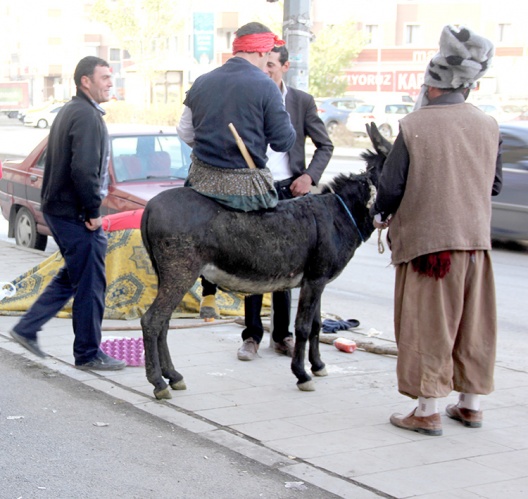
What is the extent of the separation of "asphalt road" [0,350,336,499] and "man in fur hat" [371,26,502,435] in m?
1.13

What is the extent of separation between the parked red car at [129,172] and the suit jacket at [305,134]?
3.40 meters

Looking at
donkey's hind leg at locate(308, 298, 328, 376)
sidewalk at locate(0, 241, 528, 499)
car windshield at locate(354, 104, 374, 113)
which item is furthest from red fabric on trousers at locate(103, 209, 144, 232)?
car windshield at locate(354, 104, 374, 113)

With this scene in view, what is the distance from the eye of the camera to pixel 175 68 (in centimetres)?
6269

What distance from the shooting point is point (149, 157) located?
11.1 m

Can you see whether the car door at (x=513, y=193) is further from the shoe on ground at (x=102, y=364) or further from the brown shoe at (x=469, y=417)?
the brown shoe at (x=469, y=417)

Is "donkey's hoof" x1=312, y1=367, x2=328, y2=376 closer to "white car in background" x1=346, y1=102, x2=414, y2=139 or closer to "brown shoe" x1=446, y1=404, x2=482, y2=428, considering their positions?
"brown shoe" x1=446, y1=404, x2=482, y2=428

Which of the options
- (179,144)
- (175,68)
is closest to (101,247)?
(179,144)

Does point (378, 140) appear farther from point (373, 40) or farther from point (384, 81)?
point (373, 40)

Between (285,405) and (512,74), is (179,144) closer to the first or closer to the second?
(285,405)

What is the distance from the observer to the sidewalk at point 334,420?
466 centimetres

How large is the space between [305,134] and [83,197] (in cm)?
174

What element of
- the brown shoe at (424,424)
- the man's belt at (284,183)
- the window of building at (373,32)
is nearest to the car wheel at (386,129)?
the window of building at (373,32)

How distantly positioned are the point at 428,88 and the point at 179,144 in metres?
6.04

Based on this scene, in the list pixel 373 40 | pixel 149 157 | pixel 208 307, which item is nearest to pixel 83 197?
pixel 208 307
